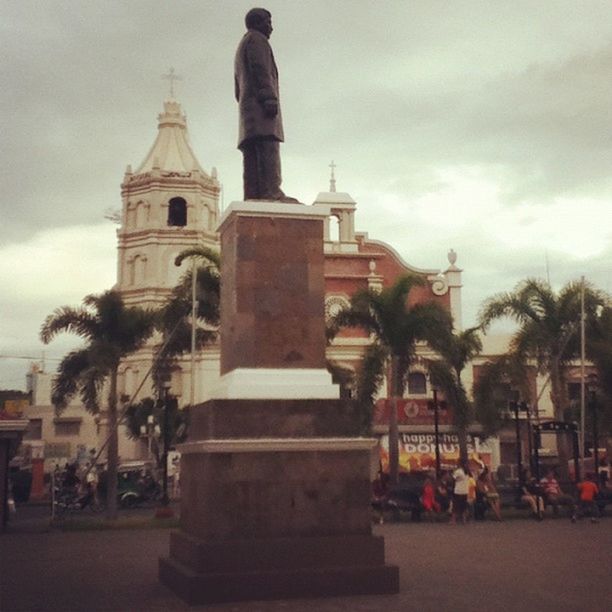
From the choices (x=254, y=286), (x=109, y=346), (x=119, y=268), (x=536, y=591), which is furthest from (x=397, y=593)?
(x=119, y=268)

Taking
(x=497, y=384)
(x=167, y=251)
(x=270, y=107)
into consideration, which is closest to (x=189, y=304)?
(x=497, y=384)

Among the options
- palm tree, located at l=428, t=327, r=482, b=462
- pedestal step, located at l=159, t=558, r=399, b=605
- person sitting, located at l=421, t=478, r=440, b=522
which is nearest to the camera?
pedestal step, located at l=159, t=558, r=399, b=605

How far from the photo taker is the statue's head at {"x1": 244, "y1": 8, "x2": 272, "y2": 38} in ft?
34.8

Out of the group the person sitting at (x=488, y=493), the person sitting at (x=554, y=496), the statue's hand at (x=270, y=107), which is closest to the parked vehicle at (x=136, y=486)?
the person sitting at (x=488, y=493)

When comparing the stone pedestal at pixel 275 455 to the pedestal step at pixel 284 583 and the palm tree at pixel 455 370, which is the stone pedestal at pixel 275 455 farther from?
the palm tree at pixel 455 370

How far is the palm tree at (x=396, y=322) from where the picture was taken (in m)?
Result: 24.2

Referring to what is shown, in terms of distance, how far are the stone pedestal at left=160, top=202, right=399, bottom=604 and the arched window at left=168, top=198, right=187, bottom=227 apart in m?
43.6

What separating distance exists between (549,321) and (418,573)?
16582 mm

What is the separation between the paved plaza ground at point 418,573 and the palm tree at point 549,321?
8.87 metres

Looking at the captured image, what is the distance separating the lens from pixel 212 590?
322 inches

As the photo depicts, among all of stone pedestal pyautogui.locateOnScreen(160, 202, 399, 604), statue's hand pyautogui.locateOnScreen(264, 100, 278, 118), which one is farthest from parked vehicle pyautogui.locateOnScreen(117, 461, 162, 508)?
statue's hand pyautogui.locateOnScreen(264, 100, 278, 118)

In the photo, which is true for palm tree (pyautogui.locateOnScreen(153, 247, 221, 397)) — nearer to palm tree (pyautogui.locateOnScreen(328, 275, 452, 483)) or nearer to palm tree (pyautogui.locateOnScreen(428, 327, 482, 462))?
palm tree (pyautogui.locateOnScreen(328, 275, 452, 483))

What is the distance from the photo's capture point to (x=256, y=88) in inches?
407

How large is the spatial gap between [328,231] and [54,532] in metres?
26.2
